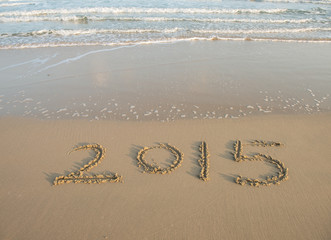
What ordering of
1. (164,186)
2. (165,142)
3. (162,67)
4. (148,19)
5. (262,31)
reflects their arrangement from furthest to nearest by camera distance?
(148,19) < (262,31) < (162,67) < (165,142) < (164,186)

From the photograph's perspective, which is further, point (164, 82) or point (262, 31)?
point (262, 31)

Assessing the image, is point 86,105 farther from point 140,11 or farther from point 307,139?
point 140,11

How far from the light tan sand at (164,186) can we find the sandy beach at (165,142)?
0.04 feet

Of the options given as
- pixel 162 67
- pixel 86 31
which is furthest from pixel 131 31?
pixel 162 67

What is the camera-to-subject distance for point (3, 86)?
5.22m

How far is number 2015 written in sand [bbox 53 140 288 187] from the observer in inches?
114

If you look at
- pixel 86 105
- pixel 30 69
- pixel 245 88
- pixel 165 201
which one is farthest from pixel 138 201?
pixel 30 69

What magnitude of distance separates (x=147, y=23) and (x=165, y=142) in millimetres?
9488

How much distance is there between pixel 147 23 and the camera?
37.7ft

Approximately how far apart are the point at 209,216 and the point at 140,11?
13725 millimetres

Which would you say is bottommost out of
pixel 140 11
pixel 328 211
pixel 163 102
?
pixel 328 211

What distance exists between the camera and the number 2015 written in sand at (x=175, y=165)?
2.91m

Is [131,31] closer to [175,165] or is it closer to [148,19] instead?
[148,19]

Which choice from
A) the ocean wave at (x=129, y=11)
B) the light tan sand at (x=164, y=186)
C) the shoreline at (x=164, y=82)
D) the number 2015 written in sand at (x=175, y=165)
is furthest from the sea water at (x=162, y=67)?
the ocean wave at (x=129, y=11)
